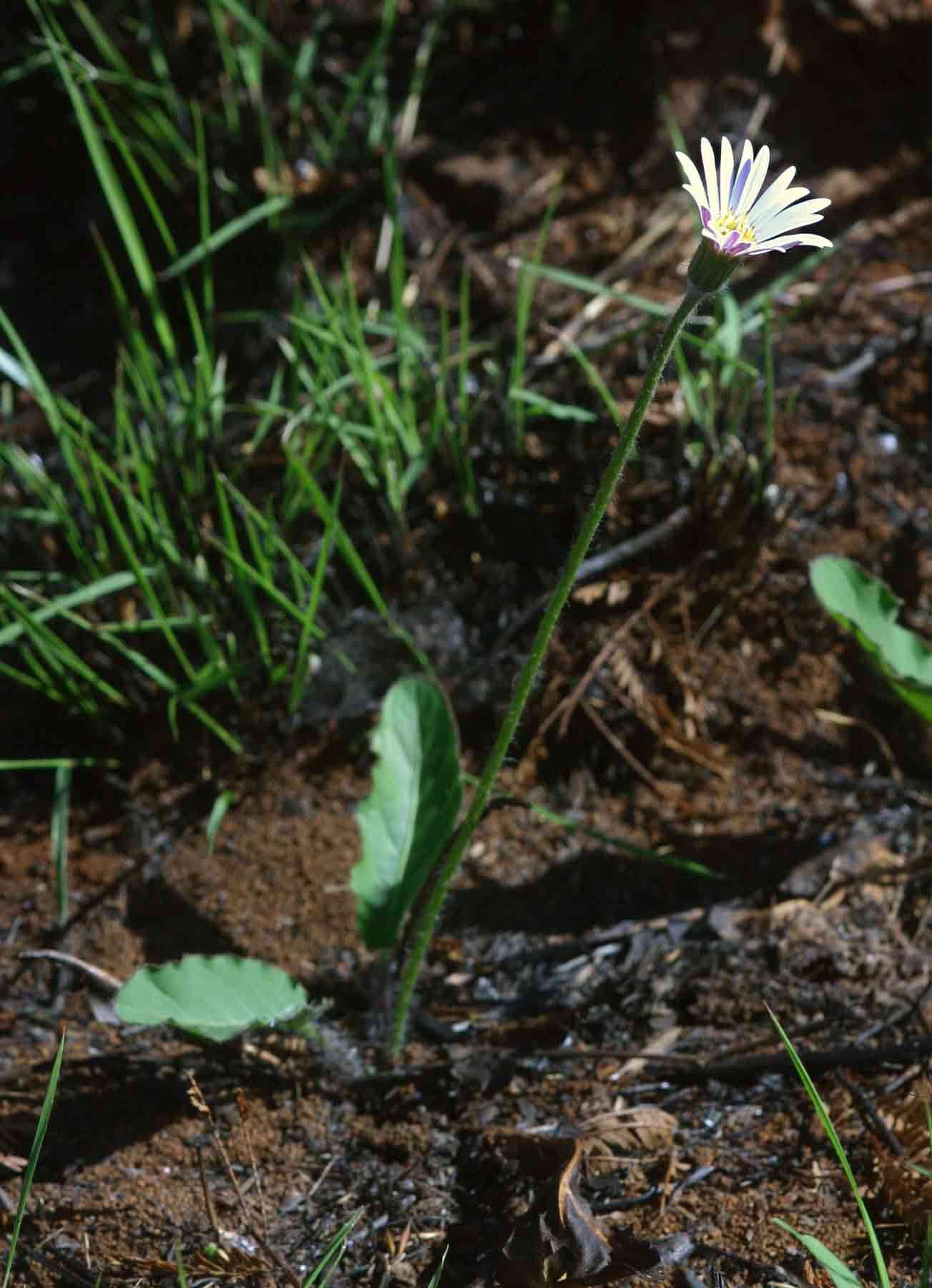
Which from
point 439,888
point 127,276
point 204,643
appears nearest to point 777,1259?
point 439,888

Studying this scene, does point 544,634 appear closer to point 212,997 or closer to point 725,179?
point 725,179

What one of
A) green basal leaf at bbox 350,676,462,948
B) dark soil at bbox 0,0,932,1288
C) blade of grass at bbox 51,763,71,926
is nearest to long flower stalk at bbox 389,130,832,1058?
green basal leaf at bbox 350,676,462,948

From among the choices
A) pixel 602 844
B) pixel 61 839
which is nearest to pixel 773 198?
pixel 602 844

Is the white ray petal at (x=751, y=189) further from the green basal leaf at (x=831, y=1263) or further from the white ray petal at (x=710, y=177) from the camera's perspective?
the green basal leaf at (x=831, y=1263)

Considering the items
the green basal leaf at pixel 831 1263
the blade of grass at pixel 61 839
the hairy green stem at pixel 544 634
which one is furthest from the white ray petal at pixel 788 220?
the blade of grass at pixel 61 839

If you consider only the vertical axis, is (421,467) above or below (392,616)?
above

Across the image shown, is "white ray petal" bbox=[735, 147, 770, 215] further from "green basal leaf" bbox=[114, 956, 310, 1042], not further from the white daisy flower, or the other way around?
"green basal leaf" bbox=[114, 956, 310, 1042]

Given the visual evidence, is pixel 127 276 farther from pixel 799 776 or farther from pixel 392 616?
pixel 799 776
